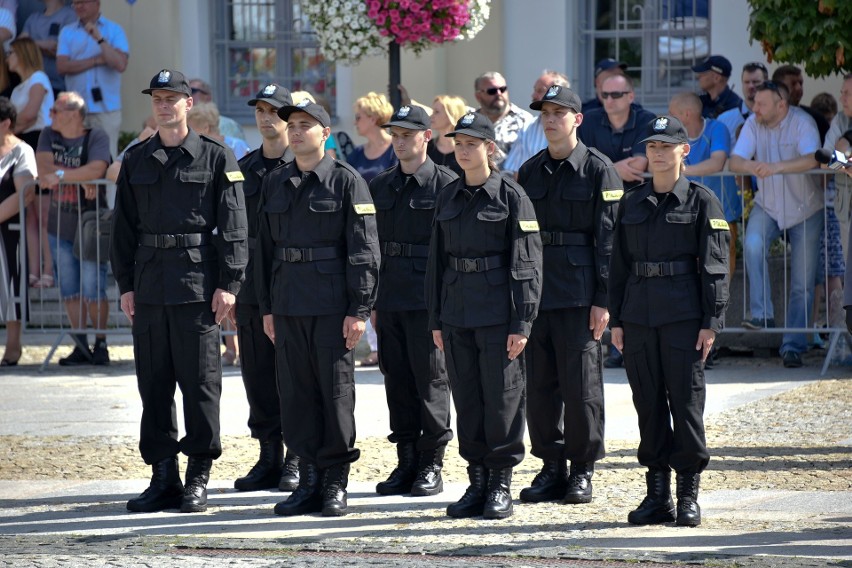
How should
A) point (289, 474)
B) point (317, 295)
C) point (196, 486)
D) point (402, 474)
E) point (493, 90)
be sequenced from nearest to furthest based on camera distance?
point (317, 295) → point (196, 486) → point (402, 474) → point (289, 474) → point (493, 90)

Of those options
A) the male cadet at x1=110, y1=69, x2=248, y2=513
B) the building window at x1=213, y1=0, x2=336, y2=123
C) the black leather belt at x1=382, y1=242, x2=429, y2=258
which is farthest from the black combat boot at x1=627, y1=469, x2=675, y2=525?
the building window at x1=213, y1=0, x2=336, y2=123

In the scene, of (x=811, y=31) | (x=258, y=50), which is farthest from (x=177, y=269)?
(x=258, y=50)

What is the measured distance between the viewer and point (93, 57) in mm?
15211

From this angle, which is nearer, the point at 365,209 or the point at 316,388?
the point at 365,209

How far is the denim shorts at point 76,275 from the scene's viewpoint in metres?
12.8

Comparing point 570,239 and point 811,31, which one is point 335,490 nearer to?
point 570,239

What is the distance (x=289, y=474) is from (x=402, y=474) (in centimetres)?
62

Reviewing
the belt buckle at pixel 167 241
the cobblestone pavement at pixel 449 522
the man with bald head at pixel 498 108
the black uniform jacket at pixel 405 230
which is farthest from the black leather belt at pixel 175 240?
the man with bald head at pixel 498 108

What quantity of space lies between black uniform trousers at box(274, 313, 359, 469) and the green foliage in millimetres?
4789

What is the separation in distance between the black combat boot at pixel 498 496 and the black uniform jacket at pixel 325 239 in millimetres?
1016

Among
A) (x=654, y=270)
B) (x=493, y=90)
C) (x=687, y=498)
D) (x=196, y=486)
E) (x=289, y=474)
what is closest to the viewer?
(x=687, y=498)

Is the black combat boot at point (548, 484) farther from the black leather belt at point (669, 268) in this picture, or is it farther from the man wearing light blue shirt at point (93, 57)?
the man wearing light blue shirt at point (93, 57)

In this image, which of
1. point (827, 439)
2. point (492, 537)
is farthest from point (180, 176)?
point (827, 439)

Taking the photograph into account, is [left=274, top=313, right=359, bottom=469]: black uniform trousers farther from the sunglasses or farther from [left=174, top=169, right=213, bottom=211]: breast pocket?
the sunglasses
